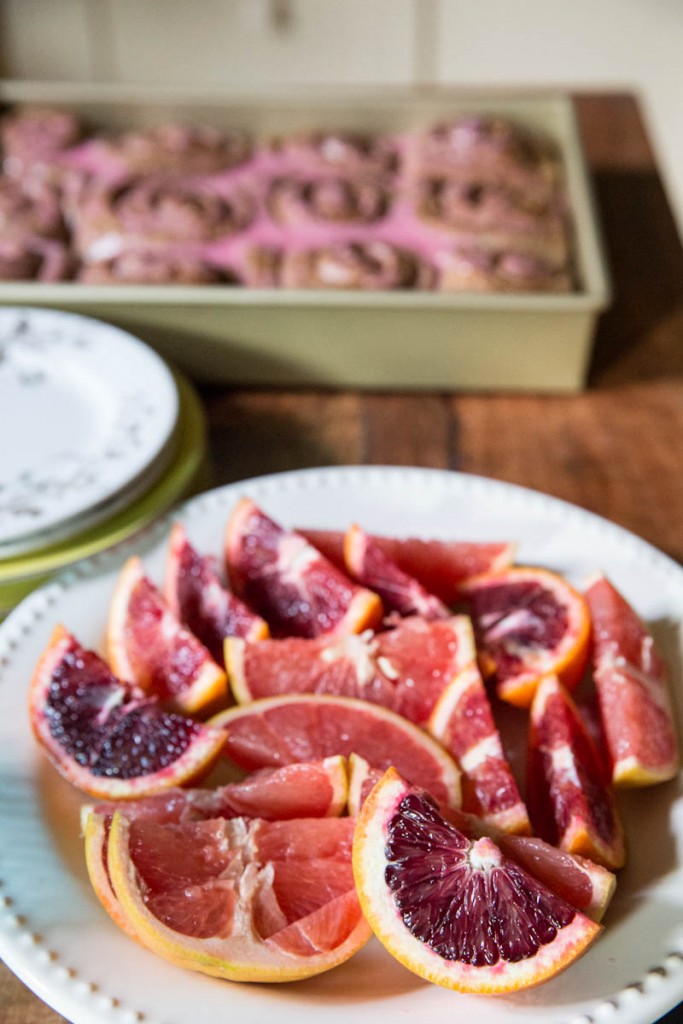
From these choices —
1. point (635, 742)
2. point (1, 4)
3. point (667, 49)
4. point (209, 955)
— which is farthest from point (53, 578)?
point (667, 49)

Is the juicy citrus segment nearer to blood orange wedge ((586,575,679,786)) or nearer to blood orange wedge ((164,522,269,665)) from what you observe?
blood orange wedge ((586,575,679,786))

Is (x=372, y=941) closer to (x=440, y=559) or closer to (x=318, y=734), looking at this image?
(x=318, y=734)

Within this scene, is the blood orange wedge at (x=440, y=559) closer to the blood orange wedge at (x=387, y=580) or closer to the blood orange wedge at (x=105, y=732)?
the blood orange wedge at (x=387, y=580)

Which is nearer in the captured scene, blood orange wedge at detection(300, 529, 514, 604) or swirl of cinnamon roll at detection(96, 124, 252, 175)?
blood orange wedge at detection(300, 529, 514, 604)

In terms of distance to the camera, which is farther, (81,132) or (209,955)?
(81,132)

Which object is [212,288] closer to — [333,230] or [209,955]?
[333,230]

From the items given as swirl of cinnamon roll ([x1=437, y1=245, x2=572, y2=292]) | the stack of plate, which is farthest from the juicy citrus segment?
swirl of cinnamon roll ([x1=437, y1=245, x2=572, y2=292])

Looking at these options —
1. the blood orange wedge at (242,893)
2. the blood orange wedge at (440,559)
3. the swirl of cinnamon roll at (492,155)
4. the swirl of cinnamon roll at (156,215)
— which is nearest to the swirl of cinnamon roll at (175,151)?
the swirl of cinnamon roll at (156,215)
